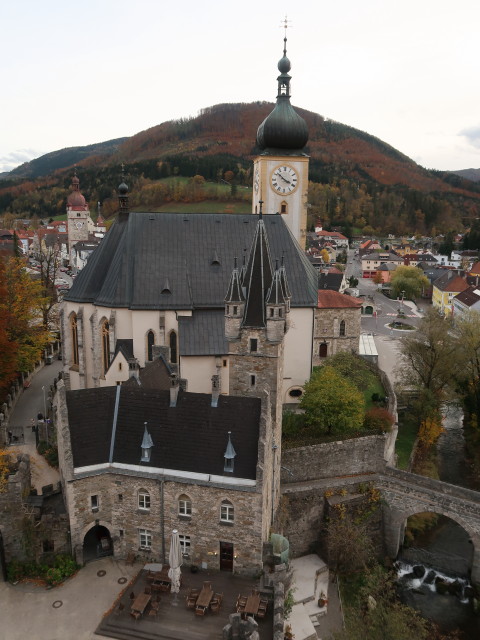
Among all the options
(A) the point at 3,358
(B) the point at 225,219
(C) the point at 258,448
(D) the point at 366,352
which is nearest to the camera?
(C) the point at 258,448

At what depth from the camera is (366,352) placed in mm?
56062

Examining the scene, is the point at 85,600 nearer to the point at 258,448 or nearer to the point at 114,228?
the point at 258,448

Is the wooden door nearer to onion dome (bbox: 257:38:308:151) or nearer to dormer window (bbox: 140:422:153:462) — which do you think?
dormer window (bbox: 140:422:153:462)

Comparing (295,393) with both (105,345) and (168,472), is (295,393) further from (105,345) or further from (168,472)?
(168,472)

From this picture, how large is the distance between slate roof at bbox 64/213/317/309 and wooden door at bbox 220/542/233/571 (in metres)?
16.4

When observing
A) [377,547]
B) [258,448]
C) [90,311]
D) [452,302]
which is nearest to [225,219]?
[90,311]

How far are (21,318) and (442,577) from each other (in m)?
36.3

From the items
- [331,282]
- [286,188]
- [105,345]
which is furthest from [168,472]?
[331,282]

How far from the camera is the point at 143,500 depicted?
931 inches

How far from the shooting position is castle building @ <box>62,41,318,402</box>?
3441 centimetres

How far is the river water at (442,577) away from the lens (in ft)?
90.3

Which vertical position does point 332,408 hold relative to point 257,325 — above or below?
below

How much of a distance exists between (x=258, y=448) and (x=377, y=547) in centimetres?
1413

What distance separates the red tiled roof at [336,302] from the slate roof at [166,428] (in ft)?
88.6
